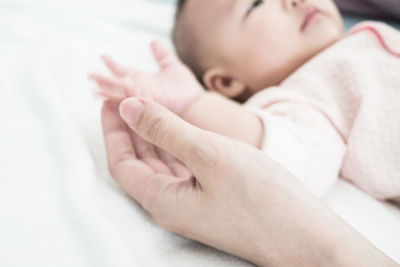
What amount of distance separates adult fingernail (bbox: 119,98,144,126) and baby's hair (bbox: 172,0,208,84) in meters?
0.55

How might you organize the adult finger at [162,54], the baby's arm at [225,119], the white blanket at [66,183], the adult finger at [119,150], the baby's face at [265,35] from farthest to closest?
the baby's face at [265,35]
the adult finger at [162,54]
the baby's arm at [225,119]
the adult finger at [119,150]
the white blanket at [66,183]

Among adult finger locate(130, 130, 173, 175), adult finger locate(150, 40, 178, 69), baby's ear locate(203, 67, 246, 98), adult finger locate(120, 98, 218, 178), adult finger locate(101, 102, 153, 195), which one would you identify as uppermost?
adult finger locate(120, 98, 218, 178)

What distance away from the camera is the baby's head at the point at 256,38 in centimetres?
100

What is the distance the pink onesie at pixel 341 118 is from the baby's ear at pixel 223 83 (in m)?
0.18

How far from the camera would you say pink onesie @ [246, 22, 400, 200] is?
718mm

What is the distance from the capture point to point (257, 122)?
2.41 ft

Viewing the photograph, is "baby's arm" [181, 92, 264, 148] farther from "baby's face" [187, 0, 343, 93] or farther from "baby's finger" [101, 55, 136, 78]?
"baby's face" [187, 0, 343, 93]

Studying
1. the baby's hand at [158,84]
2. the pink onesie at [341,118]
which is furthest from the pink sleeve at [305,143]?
the baby's hand at [158,84]

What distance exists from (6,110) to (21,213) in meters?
0.29

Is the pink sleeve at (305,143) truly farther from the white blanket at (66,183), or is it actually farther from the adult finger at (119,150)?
the adult finger at (119,150)

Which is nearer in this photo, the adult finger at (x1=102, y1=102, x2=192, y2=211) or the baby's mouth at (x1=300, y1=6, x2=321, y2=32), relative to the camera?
the adult finger at (x1=102, y1=102, x2=192, y2=211)

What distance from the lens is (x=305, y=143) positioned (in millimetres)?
732

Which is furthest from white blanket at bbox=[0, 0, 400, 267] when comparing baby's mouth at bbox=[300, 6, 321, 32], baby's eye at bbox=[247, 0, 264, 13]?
baby's mouth at bbox=[300, 6, 321, 32]

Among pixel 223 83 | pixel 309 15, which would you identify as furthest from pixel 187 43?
pixel 309 15
